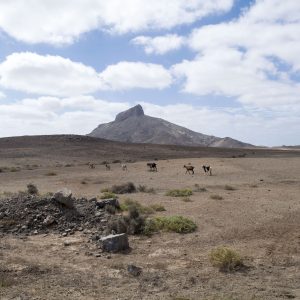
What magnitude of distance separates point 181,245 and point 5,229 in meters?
6.37

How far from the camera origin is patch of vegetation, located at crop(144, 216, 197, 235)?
16094 millimetres

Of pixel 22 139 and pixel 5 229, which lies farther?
pixel 22 139

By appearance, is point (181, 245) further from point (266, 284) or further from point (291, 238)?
point (266, 284)

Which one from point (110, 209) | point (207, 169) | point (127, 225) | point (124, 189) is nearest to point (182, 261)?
point (127, 225)

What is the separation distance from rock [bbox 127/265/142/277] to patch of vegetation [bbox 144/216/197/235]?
4.39 m

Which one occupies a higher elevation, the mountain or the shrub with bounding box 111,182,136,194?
the mountain

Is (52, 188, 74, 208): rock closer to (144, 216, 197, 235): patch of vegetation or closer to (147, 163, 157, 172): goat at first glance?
(144, 216, 197, 235): patch of vegetation

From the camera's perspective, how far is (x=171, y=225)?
53.5 ft

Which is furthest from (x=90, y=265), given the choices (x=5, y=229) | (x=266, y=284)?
(x=5, y=229)

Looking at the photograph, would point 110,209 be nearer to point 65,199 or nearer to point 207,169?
point 65,199

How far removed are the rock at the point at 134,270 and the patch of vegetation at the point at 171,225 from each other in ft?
14.4

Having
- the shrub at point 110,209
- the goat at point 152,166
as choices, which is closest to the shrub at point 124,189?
the shrub at point 110,209

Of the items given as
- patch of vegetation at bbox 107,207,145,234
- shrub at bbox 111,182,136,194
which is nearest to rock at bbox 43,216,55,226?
patch of vegetation at bbox 107,207,145,234

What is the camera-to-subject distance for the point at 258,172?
41750 millimetres
